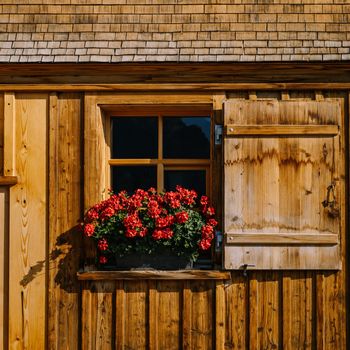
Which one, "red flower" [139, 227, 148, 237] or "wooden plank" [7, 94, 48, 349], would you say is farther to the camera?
"wooden plank" [7, 94, 48, 349]

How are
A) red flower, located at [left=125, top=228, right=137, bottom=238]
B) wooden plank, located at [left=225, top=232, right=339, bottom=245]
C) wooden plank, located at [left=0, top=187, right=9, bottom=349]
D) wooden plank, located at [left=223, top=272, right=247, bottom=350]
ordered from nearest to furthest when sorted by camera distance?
red flower, located at [left=125, top=228, right=137, bottom=238] < wooden plank, located at [left=225, top=232, right=339, bottom=245] < wooden plank, located at [left=223, top=272, right=247, bottom=350] < wooden plank, located at [left=0, top=187, right=9, bottom=349]

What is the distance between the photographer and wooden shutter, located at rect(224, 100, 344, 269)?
5.50m

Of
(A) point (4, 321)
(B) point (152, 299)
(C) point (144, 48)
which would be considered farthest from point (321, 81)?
(A) point (4, 321)

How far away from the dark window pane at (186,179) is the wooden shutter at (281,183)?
39 centimetres

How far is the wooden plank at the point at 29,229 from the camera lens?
18.6 feet

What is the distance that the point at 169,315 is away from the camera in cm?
557

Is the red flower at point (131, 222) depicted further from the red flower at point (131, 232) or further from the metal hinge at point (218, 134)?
the metal hinge at point (218, 134)

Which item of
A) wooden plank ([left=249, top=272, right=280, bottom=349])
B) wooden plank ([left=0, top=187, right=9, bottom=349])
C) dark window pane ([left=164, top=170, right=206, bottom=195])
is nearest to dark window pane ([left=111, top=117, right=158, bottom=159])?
dark window pane ([left=164, top=170, right=206, bottom=195])

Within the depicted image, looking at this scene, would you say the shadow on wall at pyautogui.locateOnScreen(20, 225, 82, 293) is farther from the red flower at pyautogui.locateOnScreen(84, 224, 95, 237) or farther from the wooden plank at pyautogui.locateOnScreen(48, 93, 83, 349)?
the red flower at pyautogui.locateOnScreen(84, 224, 95, 237)

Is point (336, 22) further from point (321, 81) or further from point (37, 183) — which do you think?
point (37, 183)

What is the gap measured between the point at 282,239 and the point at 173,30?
208 centimetres

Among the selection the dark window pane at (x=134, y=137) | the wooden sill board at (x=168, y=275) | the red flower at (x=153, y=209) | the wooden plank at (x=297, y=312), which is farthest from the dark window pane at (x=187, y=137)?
the wooden plank at (x=297, y=312)

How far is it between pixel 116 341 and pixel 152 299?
478mm

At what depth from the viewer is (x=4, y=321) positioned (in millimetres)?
5688
